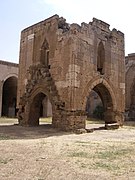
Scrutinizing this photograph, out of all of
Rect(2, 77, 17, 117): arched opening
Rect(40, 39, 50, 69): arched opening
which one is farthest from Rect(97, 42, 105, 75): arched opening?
Rect(2, 77, 17, 117): arched opening

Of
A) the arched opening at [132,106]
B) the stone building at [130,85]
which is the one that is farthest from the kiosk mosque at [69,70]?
the stone building at [130,85]

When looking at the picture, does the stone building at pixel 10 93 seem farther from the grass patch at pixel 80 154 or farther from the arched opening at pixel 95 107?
the grass patch at pixel 80 154

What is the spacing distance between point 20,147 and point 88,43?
311 inches

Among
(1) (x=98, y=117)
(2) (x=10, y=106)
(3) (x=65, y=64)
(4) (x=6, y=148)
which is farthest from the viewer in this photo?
(2) (x=10, y=106)

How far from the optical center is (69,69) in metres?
12.6

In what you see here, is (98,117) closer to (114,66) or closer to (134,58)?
(134,58)

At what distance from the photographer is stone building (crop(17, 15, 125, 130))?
12680 millimetres

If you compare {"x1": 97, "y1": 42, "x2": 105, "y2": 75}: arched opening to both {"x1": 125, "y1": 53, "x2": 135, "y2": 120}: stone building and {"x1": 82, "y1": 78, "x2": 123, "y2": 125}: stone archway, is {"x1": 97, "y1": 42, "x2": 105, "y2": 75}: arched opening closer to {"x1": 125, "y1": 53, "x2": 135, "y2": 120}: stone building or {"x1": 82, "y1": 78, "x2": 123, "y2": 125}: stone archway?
{"x1": 82, "y1": 78, "x2": 123, "y2": 125}: stone archway

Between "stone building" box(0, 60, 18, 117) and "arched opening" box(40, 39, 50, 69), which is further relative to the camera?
"stone building" box(0, 60, 18, 117)

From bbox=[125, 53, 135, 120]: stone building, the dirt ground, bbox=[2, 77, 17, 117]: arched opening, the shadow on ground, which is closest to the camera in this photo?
the dirt ground

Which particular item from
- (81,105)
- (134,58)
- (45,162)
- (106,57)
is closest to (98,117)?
(134,58)

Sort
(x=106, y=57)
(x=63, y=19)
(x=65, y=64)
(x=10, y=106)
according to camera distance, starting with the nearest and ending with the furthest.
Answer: (x=65, y=64) < (x=63, y=19) < (x=106, y=57) < (x=10, y=106)

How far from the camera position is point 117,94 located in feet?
52.3

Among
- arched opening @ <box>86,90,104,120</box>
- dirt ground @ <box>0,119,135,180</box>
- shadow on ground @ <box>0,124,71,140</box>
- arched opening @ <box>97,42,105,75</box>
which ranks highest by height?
arched opening @ <box>97,42,105,75</box>
